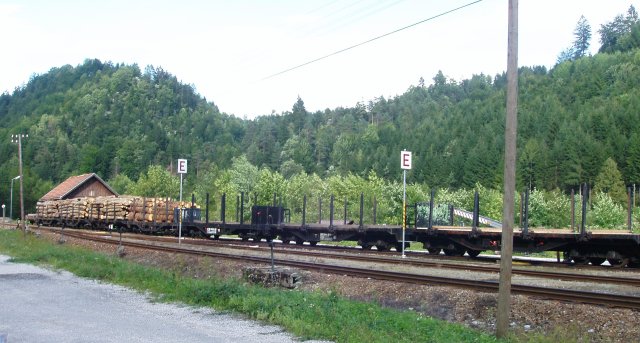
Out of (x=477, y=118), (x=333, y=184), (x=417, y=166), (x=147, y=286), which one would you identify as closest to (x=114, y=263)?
(x=147, y=286)

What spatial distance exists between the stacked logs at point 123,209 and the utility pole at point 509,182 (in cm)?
3451

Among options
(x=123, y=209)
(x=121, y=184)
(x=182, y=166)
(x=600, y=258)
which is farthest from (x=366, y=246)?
(x=121, y=184)

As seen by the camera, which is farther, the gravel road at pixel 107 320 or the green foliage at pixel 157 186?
the green foliage at pixel 157 186

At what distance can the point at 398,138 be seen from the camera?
161m

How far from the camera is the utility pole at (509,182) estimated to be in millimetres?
10000

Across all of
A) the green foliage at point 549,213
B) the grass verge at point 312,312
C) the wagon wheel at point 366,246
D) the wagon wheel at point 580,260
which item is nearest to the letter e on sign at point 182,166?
Answer: the wagon wheel at point 366,246

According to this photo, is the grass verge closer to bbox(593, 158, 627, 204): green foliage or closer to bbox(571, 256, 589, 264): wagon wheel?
bbox(571, 256, 589, 264): wagon wheel

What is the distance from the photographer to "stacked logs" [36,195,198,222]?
44.7 metres

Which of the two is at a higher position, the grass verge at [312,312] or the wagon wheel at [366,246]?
the grass verge at [312,312]

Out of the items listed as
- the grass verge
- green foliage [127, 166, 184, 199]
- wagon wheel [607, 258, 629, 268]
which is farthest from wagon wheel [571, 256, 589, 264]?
green foliage [127, 166, 184, 199]

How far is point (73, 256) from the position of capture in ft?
74.9

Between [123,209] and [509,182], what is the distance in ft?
133

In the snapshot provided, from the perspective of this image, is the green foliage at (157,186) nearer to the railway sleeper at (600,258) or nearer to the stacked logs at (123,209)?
the stacked logs at (123,209)

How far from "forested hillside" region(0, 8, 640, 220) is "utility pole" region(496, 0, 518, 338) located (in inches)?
3411
